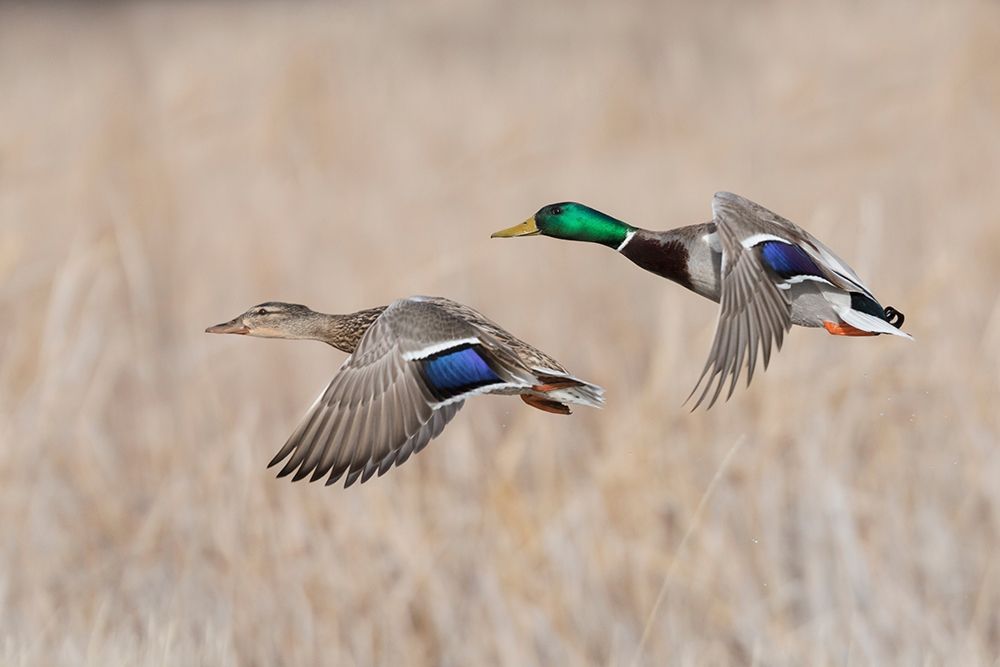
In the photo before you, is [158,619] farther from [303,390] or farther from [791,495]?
[791,495]

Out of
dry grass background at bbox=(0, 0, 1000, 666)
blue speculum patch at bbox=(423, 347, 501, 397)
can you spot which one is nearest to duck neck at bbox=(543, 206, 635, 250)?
blue speculum patch at bbox=(423, 347, 501, 397)

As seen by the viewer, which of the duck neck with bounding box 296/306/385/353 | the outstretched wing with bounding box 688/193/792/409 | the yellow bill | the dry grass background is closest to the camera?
the outstretched wing with bounding box 688/193/792/409

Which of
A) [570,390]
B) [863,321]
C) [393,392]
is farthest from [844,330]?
[393,392]

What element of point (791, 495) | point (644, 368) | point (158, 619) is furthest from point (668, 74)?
point (158, 619)

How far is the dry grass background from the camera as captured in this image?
461cm

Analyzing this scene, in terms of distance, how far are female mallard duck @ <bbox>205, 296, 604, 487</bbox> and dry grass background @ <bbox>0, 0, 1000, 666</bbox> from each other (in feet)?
8.90

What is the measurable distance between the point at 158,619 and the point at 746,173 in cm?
346

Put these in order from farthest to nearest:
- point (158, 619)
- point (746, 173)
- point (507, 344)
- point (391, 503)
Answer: point (746, 173)
point (391, 503)
point (158, 619)
point (507, 344)

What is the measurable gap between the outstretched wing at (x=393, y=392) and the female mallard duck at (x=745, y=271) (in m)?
0.08

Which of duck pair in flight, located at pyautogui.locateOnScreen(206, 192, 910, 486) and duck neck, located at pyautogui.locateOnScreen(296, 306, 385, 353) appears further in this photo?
duck neck, located at pyautogui.locateOnScreen(296, 306, 385, 353)

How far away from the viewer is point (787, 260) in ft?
2.66

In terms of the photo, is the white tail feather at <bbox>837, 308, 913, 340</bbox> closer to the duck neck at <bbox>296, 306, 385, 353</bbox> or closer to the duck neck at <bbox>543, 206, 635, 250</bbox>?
the duck neck at <bbox>543, 206, 635, 250</bbox>

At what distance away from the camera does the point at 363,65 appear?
26.4 feet

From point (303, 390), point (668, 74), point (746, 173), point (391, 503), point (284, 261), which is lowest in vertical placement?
point (391, 503)
